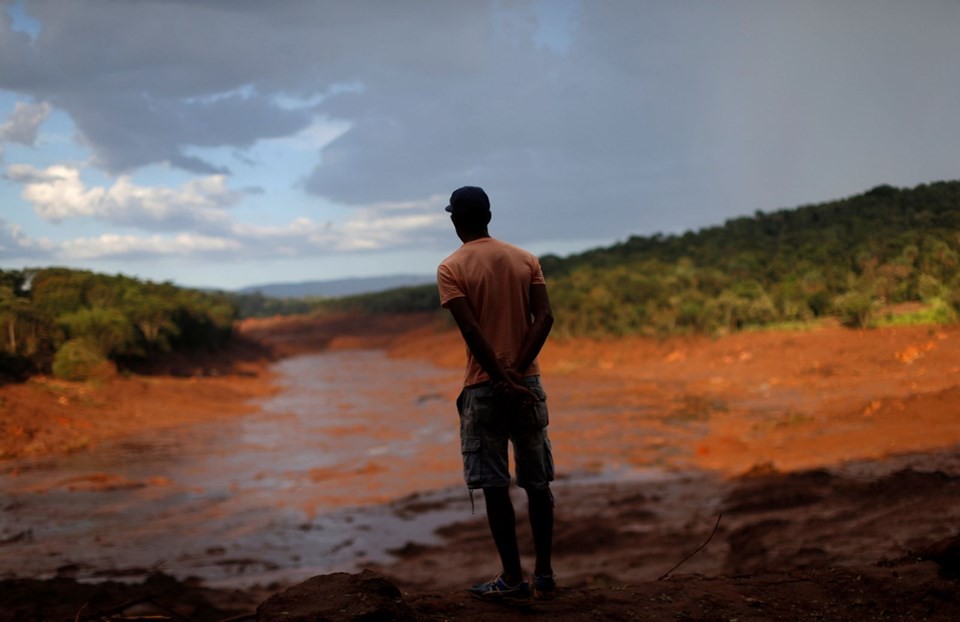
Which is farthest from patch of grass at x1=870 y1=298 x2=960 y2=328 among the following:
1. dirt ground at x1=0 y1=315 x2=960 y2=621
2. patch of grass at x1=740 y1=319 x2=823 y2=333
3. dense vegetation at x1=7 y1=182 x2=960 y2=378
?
patch of grass at x1=740 y1=319 x2=823 y2=333

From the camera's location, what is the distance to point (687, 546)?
8.14 metres

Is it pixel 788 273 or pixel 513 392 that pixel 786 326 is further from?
pixel 513 392

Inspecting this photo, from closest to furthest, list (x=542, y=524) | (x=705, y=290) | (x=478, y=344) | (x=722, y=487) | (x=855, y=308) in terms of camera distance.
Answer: (x=478, y=344) < (x=542, y=524) < (x=722, y=487) < (x=855, y=308) < (x=705, y=290)

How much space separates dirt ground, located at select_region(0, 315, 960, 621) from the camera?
417 centimetres

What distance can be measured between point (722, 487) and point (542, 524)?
25.0ft

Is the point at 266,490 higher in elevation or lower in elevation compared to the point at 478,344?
lower

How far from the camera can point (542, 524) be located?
12.7 ft

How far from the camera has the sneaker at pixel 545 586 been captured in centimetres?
388

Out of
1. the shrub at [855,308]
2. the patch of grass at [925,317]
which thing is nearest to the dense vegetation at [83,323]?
the shrub at [855,308]

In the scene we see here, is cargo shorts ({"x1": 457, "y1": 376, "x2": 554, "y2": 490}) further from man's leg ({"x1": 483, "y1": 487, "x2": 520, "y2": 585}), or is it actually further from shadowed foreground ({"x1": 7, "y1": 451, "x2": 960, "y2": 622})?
shadowed foreground ({"x1": 7, "y1": 451, "x2": 960, "y2": 622})

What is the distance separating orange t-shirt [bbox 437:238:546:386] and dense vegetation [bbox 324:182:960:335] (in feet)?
66.8

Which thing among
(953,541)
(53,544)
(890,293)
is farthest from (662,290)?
(953,541)

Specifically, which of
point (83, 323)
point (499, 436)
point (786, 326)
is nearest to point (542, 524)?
point (499, 436)

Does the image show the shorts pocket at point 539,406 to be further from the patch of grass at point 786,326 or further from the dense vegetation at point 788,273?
the patch of grass at point 786,326
